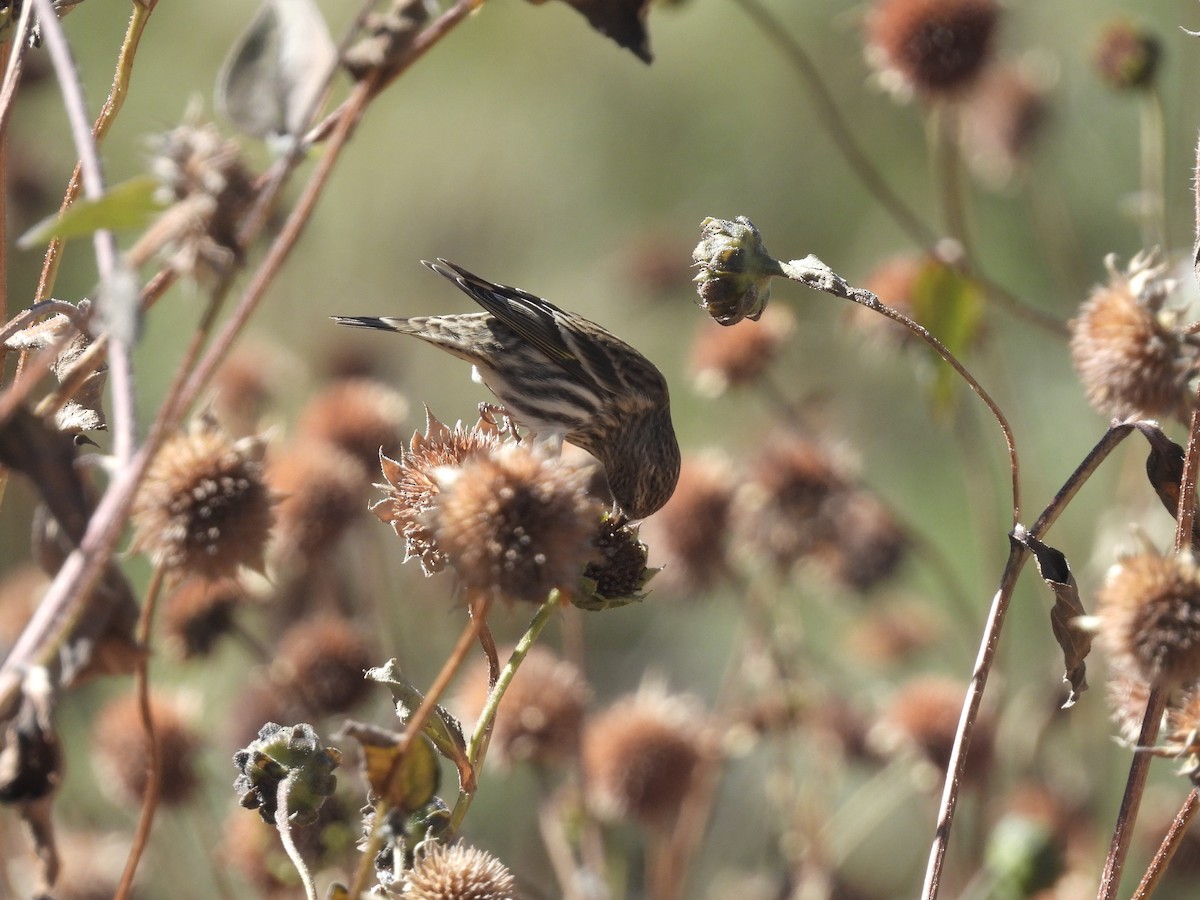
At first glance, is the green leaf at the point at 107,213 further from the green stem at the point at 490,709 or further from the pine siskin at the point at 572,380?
the pine siskin at the point at 572,380

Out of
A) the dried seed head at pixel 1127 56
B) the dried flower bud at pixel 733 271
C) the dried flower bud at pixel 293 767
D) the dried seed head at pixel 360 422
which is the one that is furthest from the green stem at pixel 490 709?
the dried seed head at pixel 1127 56

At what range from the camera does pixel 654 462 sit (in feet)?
8.21

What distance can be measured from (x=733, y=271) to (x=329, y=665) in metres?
1.37

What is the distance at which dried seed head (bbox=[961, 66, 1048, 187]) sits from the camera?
373 centimetres

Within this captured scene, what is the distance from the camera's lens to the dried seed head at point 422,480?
1285 millimetres

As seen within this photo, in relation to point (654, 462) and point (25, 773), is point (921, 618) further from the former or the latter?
point (25, 773)

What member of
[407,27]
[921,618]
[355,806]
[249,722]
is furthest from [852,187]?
[407,27]

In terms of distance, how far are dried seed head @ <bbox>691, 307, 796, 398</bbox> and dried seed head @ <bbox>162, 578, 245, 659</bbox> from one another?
1.21 m

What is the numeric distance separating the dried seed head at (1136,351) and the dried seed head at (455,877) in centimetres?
79

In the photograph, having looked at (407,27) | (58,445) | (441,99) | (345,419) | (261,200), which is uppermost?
(441,99)

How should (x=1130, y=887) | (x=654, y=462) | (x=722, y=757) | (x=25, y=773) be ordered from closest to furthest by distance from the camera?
1. (x=25, y=773)
2. (x=654, y=462)
3. (x=722, y=757)
4. (x=1130, y=887)

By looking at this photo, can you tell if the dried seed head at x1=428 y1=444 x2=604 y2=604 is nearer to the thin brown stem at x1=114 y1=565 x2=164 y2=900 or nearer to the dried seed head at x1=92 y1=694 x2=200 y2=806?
the thin brown stem at x1=114 y1=565 x2=164 y2=900

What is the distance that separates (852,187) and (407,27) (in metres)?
4.92

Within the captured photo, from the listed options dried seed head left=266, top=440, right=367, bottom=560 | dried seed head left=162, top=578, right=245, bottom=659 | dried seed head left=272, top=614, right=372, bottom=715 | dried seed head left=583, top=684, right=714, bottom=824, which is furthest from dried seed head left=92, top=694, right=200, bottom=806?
dried seed head left=583, top=684, right=714, bottom=824
